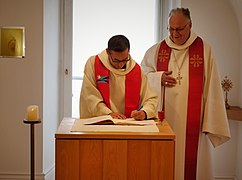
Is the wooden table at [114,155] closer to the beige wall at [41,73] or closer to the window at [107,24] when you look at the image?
the beige wall at [41,73]

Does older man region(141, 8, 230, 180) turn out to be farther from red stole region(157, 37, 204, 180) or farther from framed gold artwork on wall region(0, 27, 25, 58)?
framed gold artwork on wall region(0, 27, 25, 58)

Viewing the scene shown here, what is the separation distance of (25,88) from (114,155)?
6.92ft

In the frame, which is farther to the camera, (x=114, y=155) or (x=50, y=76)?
(x=50, y=76)

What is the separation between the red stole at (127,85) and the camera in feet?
8.65

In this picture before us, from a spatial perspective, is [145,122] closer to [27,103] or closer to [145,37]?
[27,103]

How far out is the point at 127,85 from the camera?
269cm

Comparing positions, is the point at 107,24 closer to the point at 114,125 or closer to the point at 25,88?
the point at 25,88

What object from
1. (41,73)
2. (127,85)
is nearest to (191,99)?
(127,85)

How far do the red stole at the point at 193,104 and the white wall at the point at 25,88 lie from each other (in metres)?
1.28

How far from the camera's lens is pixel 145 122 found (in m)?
2.30

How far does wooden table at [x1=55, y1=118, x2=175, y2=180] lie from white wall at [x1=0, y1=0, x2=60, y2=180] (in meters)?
1.97

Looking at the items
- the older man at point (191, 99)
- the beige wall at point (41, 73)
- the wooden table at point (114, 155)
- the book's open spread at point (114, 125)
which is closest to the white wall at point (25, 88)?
the beige wall at point (41, 73)

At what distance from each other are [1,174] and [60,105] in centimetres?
97

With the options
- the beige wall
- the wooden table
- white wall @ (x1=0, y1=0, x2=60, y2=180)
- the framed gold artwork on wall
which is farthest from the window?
the wooden table
